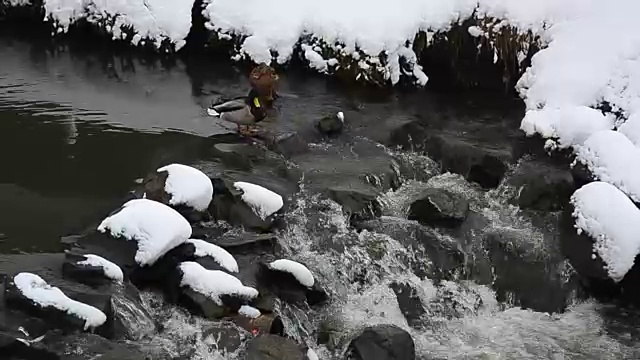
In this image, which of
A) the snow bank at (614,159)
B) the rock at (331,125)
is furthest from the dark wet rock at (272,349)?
the rock at (331,125)

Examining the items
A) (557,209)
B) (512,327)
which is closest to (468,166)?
(557,209)

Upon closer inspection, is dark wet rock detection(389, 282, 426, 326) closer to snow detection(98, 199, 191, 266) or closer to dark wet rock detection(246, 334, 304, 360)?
dark wet rock detection(246, 334, 304, 360)

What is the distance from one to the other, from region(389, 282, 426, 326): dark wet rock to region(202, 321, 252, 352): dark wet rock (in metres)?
1.32

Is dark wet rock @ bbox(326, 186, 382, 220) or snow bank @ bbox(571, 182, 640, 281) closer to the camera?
snow bank @ bbox(571, 182, 640, 281)

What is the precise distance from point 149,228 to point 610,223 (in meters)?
3.43

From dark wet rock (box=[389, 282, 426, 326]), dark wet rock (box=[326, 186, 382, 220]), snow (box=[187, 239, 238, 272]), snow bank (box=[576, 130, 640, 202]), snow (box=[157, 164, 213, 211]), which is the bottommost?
dark wet rock (box=[389, 282, 426, 326])

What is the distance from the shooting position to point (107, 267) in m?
5.04

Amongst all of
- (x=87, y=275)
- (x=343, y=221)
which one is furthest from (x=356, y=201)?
(x=87, y=275)

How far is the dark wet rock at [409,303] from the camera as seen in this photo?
567 cm

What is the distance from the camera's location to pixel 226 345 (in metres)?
4.84

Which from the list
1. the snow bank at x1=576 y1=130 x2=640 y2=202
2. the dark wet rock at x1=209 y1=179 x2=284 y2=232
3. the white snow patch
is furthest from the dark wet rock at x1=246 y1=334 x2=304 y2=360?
the snow bank at x1=576 y1=130 x2=640 y2=202

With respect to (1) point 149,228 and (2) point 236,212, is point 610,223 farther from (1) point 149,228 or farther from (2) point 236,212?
(1) point 149,228

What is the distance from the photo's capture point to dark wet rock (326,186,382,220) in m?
6.44

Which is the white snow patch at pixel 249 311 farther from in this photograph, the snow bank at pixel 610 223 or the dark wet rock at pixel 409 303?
the snow bank at pixel 610 223
